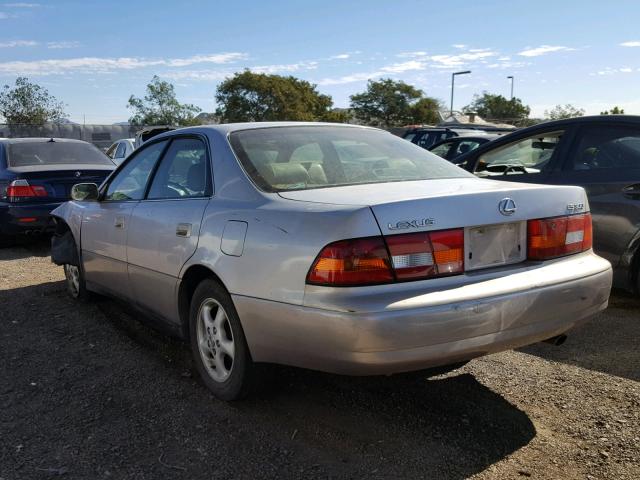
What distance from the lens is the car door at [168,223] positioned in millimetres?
3516

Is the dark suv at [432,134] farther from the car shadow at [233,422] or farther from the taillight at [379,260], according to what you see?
the taillight at [379,260]

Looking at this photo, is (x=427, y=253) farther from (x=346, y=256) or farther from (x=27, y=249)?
(x=27, y=249)

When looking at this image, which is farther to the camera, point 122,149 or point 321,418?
point 122,149

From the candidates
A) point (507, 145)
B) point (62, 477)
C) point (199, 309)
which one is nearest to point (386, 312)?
point (199, 309)

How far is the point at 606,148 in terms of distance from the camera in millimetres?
5172

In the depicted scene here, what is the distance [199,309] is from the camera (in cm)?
344

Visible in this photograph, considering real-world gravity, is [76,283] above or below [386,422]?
above

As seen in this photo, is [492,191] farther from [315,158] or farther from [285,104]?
[285,104]

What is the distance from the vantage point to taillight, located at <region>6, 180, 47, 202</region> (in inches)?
308

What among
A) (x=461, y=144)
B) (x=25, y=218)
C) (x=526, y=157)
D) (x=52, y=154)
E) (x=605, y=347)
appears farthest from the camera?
(x=461, y=144)

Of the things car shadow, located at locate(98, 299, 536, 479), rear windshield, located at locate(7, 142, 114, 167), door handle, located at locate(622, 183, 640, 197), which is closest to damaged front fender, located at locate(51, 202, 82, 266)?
car shadow, located at locate(98, 299, 536, 479)

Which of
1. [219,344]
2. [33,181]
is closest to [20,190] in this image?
[33,181]

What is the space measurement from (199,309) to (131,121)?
49.1 meters

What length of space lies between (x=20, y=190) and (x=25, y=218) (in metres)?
0.37
